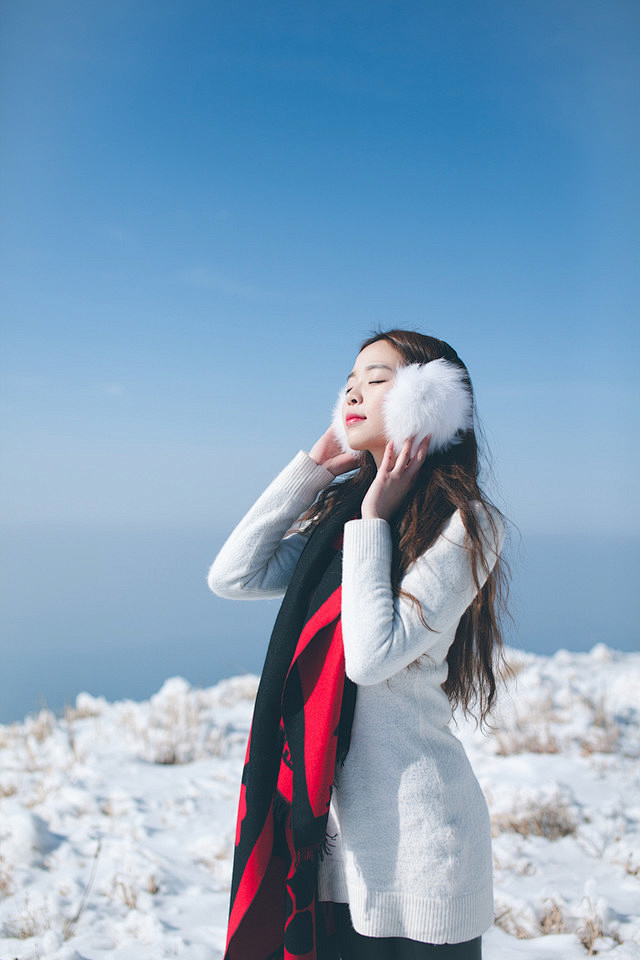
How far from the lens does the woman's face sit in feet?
Result: 6.08

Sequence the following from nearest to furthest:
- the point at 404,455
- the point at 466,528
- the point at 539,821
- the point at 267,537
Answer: the point at 466,528 < the point at 404,455 < the point at 267,537 < the point at 539,821

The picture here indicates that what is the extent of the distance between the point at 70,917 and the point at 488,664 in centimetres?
240

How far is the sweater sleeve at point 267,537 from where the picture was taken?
6.84 ft

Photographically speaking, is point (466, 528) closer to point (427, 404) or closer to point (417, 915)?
point (427, 404)

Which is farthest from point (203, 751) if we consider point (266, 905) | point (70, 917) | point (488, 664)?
point (488, 664)

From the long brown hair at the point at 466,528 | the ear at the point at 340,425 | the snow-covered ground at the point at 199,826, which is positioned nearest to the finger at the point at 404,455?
the long brown hair at the point at 466,528

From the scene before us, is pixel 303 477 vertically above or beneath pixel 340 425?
beneath

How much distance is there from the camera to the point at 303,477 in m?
2.12

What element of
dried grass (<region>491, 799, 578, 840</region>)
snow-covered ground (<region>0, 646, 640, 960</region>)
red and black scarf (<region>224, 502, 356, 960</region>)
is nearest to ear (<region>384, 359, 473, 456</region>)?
red and black scarf (<region>224, 502, 356, 960</region>)

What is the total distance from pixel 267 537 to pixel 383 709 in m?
0.68

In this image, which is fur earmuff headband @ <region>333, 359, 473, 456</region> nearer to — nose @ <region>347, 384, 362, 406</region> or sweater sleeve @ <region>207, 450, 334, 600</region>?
nose @ <region>347, 384, 362, 406</region>

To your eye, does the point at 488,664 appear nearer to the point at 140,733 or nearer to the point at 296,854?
the point at 296,854

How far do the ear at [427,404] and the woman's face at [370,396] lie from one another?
0.05 m

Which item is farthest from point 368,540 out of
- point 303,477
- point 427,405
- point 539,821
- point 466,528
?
point 539,821
